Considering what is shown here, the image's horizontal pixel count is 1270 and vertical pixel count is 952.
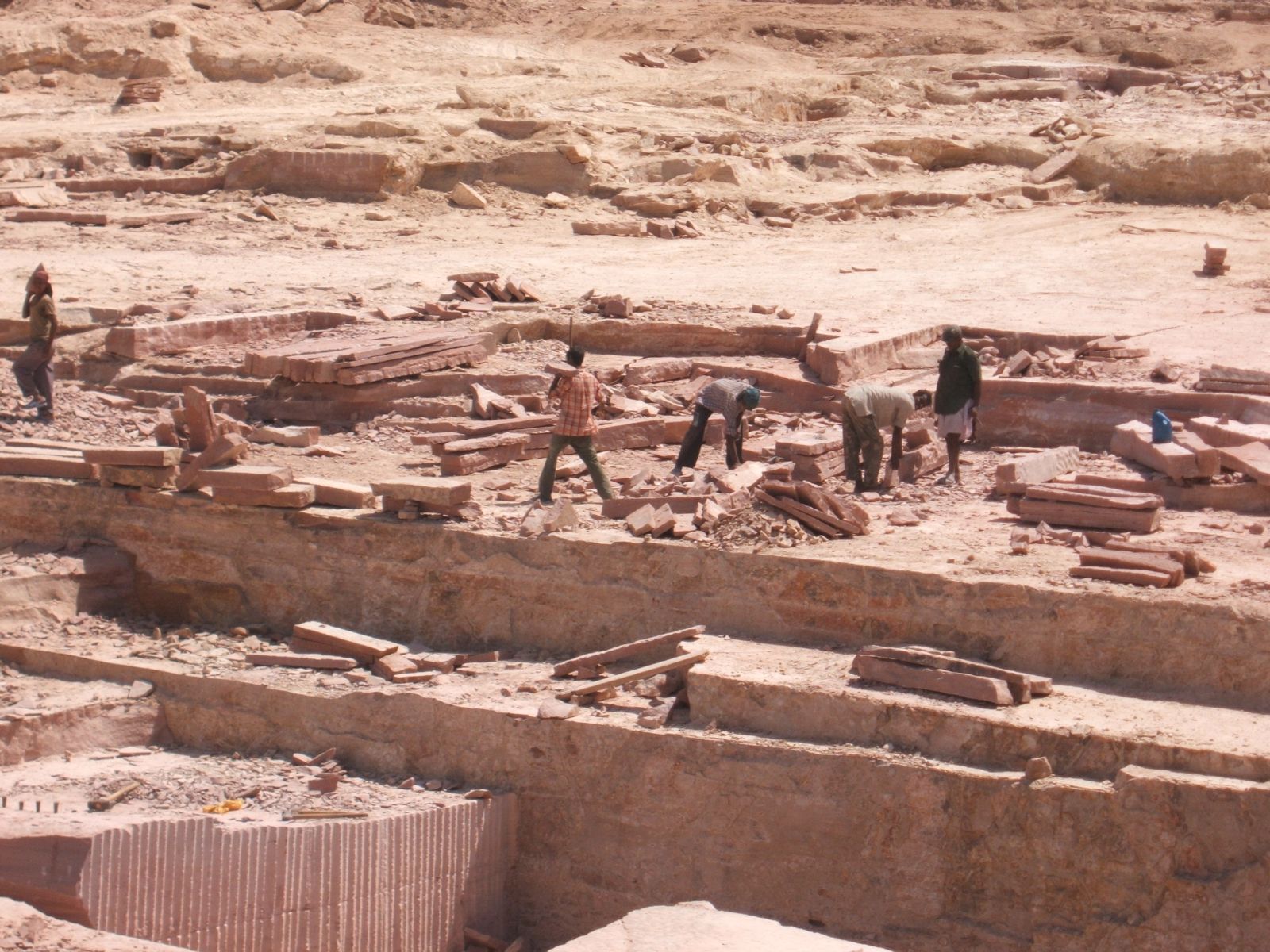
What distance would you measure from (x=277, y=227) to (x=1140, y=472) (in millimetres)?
10878

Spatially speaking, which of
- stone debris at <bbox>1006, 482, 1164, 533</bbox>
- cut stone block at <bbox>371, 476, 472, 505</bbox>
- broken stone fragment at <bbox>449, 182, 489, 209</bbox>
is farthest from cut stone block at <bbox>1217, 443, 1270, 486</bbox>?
broken stone fragment at <bbox>449, 182, 489, 209</bbox>

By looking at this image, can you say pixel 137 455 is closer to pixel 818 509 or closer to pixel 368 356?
pixel 368 356

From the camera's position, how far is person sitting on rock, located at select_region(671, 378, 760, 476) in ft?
35.4

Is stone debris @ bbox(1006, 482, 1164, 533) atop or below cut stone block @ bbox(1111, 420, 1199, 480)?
below

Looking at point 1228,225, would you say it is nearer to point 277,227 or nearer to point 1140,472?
point 1140,472

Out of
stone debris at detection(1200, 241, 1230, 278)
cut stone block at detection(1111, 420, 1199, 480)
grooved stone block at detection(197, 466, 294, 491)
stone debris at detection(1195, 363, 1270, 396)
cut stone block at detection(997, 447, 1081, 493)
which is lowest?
grooved stone block at detection(197, 466, 294, 491)

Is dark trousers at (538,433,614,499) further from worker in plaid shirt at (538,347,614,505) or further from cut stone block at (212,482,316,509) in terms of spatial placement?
cut stone block at (212,482,316,509)

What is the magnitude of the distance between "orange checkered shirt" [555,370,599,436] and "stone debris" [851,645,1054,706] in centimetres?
281

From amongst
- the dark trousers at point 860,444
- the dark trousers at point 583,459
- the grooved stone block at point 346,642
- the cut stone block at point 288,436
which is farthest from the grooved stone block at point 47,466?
the dark trousers at point 860,444

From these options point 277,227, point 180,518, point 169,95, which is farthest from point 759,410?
point 169,95

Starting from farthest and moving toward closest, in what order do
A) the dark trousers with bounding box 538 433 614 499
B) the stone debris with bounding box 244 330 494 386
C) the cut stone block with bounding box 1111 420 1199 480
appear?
1. the stone debris with bounding box 244 330 494 386
2. the dark trousers with bounding box 538 433 614 499
3. the cut stone block with bounding box 1111 420 1199 480

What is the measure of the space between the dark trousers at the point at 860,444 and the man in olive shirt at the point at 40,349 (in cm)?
615

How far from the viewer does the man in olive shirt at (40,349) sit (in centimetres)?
1205

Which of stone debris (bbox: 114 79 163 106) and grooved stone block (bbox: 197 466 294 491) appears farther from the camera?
stone debris (bbox: 114 79 163 106)
